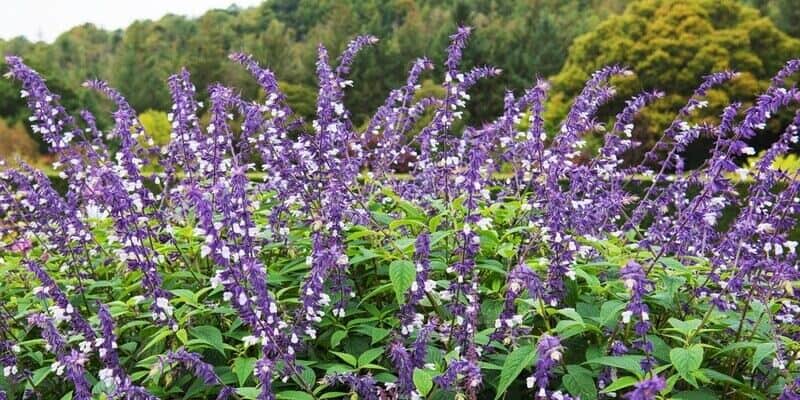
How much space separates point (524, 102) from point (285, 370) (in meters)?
2.31

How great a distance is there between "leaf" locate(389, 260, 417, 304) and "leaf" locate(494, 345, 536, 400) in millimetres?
472

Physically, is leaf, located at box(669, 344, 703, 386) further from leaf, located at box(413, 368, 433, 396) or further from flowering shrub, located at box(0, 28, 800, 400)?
leaf, located at box(413, 368, 433, 396)

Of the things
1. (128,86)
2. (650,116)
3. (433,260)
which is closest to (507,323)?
(433,260)

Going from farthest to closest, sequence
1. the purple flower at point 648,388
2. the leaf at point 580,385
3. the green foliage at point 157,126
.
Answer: the green foliage at point 157,126, the leaf at point 580,385, the purple flower at point 648,388

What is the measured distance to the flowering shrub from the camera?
3023 millimetres

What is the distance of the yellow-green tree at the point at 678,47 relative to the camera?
3234 cm

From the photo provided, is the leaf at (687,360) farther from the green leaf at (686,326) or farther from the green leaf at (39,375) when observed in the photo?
the green leaf at (39,375)

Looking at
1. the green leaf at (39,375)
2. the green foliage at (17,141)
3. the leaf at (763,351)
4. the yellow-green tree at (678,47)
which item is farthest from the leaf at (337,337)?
the green foliage at (17,141)

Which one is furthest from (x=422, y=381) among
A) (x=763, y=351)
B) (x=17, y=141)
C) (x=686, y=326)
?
(x=17, y=141)

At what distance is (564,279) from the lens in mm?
3662

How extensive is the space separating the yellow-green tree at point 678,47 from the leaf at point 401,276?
28.7 m

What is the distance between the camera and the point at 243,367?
10.2 ft

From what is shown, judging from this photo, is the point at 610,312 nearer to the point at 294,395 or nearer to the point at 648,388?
the point at 648,388

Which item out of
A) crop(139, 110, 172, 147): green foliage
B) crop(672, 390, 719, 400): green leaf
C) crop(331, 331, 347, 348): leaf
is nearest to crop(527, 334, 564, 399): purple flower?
crop(672, 390, 719, 400): green leaf
